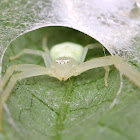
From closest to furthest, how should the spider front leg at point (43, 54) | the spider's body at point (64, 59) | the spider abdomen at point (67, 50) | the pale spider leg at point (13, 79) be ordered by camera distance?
the pale spider leg at point (13, 79) → the spider's body at point (64, 59) → the spider front leg at point (43, 54) → the spider abdomen at point (67, 50)

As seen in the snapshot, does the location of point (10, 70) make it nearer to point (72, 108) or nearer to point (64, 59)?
point (64, 59)

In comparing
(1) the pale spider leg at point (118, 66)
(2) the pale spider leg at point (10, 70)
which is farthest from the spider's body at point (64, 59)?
(2) the pale spider leg at point (10, 70)

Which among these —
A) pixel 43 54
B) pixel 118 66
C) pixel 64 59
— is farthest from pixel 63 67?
pixel 118 66

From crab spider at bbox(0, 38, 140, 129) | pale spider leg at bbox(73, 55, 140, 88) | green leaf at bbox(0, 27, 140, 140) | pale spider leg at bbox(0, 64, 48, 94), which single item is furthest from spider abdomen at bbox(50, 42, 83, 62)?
pale spider leg at bbox(0, 64, 48, 94)

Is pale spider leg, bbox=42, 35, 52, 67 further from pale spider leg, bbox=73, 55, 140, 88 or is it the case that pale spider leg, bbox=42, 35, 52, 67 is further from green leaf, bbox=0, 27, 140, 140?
pale spider leg, bbox=73, 55, 140, 88

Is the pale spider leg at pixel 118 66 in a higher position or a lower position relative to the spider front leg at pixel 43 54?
lower

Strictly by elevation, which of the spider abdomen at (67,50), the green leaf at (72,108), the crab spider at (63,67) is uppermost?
the spider abdomen at (67,50)

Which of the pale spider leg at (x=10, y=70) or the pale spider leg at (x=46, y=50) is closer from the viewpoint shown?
the pale spider leg at (x=10, y=70)

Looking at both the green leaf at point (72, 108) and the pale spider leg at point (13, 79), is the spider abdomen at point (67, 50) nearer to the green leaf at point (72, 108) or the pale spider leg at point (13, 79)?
the green leaf at point (72, 108)
